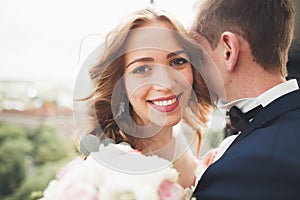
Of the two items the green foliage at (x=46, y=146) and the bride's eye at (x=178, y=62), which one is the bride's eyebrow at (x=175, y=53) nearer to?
the bride's eye at (x=178, y=62)

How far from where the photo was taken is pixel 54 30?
1562 millimetres

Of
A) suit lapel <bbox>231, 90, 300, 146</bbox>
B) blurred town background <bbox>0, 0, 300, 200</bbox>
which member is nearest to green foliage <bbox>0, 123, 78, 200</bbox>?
blurred town background <bbox>0, 0, 300, 200</bbox>

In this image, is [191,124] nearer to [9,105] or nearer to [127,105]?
[127,105]

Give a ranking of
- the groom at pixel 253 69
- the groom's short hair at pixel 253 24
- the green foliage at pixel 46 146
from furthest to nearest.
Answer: the green foliage at pixel 46 146
the groom's short hair at pixel 253 24
the groom at pixel 253 69

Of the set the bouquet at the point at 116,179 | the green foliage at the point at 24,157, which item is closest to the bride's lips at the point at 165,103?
the bouquet at the point at 116,179

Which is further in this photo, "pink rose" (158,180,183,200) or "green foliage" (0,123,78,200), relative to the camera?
"green foliage" (0,123,78,200)

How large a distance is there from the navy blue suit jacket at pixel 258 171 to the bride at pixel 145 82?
0.43 ft

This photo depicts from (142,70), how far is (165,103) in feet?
0.28

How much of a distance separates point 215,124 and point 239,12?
254 mm

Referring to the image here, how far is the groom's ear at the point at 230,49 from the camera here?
95 cm

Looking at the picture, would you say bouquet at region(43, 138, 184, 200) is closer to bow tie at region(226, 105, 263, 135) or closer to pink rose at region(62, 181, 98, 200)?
pink rose at region(62, 181, 98, 200)

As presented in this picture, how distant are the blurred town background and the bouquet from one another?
0.14m

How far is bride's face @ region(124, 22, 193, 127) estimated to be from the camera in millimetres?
903

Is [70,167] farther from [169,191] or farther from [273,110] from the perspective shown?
[273,110]
